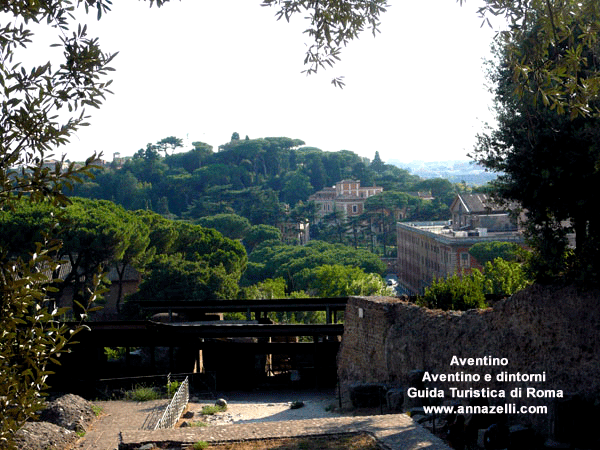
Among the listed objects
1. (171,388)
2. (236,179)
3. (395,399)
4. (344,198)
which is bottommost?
(171,388)

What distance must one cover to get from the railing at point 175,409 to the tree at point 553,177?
5.95 meters

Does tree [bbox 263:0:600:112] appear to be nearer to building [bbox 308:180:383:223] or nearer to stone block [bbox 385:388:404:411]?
stone block [bbox 385:388:404:411]

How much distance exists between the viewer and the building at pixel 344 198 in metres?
105

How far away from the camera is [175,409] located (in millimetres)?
12164

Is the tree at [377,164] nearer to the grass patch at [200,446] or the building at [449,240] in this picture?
the building at [449,240]

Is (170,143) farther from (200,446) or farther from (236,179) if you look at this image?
(200,446)

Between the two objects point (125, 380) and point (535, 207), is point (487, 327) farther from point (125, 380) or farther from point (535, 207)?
point (125, 380)

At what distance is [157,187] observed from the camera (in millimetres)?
102688

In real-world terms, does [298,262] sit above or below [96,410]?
below

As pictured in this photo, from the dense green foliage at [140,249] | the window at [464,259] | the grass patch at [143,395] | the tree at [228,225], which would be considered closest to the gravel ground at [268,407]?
the grass patch at [143,395]

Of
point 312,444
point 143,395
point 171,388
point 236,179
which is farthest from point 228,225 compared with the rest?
point 312,444

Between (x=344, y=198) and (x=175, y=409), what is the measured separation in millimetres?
94635

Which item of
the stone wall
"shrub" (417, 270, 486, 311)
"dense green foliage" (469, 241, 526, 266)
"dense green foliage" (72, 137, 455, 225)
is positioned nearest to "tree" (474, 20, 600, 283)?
the stone wall

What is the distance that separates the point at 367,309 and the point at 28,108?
33.8ft
